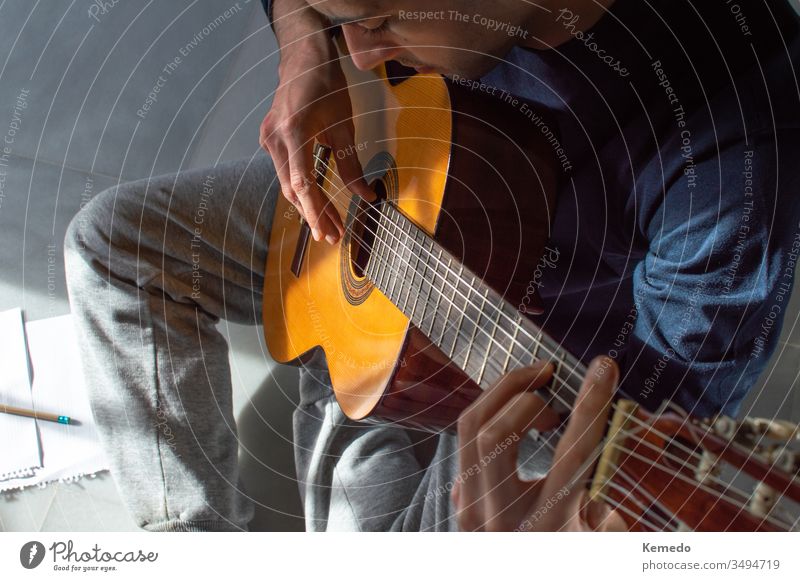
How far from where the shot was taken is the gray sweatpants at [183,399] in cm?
40

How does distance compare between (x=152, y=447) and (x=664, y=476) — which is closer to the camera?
(x=664, y=476)

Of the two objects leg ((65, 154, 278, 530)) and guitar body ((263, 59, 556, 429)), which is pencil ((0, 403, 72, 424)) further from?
guitar body ((263, 59, 556, 429))

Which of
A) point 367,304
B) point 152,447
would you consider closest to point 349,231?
point 367,304

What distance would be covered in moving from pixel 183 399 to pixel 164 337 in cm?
4

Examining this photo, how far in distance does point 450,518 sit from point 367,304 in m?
0.14

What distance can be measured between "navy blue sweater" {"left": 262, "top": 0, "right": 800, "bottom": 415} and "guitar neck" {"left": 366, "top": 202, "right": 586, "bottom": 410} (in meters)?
0.04

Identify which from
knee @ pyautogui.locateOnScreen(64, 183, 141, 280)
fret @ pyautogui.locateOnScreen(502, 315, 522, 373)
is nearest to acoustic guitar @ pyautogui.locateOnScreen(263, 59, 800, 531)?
fret @ pyautogui.locateOnScreen(502, 315, 522, 373)

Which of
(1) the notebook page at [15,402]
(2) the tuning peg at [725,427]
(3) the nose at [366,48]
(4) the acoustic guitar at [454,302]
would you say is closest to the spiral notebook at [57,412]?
(1) the notebook page at [15,402]

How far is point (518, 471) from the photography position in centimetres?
33

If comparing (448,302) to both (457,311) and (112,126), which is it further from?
(112,126)

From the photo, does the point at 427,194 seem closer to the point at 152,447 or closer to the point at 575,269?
the point at 575,269

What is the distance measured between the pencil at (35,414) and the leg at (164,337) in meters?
0.02

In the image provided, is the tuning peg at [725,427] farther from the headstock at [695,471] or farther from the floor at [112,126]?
the floor at [112,126]
